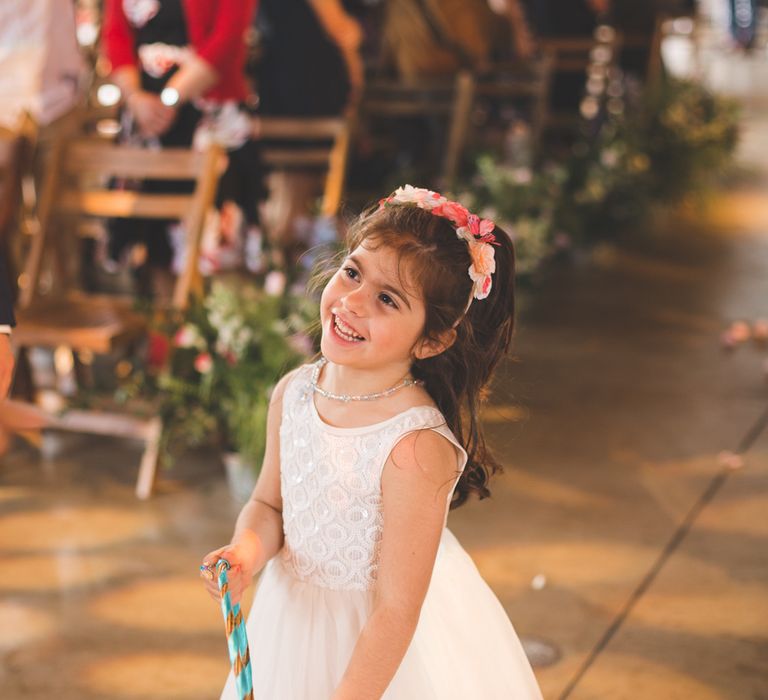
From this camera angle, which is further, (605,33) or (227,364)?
(605,33)

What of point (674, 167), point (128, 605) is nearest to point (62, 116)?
point (128, 605)

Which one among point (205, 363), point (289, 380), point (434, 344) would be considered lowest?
point (205, 363)

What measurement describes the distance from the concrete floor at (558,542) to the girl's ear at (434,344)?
2.00ft

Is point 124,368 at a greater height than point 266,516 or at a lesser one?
lesser

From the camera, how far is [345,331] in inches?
66.4

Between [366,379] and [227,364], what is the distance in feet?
5.34

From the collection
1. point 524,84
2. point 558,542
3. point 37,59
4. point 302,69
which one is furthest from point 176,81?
point 524,84

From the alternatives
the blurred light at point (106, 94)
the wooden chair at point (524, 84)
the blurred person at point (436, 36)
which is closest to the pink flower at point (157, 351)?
the blurred light at point (106, 94)

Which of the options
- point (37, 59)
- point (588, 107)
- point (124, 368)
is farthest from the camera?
point (588, 107)

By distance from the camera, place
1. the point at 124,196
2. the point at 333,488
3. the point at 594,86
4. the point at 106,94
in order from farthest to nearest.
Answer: the point at 594,86 < the point at 106,94 < the point at 124,196 < the point at 333,488

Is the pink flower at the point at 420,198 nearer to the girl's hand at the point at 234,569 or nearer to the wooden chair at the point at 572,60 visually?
the girl's hand at the point at 234,569

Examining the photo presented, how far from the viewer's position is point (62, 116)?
4.18 m

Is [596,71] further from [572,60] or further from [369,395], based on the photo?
[369,395]

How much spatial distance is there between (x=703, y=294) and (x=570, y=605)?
10.3ft
